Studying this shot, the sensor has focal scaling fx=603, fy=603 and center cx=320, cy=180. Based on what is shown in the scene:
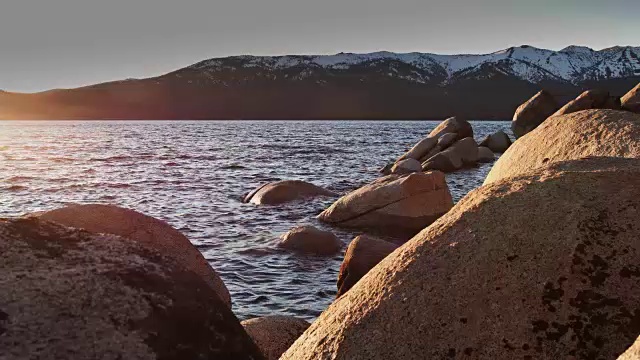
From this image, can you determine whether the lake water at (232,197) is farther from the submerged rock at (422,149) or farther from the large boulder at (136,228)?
the submerged rock at (422,149)

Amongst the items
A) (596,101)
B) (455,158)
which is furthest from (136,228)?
(596,101)

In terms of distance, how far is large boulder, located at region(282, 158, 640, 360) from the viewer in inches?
122

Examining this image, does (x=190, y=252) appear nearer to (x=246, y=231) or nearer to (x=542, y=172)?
(x=542, y=172)

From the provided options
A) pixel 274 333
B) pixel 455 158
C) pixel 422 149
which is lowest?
pixel 455 158

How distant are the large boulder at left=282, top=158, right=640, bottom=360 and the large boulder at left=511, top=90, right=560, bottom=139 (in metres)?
45.5

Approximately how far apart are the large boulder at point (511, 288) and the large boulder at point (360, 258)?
550 cm

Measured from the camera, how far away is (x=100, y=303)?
2311 mm

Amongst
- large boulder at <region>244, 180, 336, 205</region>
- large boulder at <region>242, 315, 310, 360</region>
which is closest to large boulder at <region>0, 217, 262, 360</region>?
large boulder at <region>242, 315, 310, 360</region>

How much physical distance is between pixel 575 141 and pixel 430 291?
12.3ft

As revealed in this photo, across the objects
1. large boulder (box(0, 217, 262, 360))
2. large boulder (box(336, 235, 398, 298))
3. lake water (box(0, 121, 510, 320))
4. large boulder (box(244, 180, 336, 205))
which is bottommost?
lake water (box(0, 121, 510, 320))

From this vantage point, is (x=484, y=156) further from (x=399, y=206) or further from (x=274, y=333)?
(x=274, y=333)

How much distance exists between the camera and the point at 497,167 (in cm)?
698

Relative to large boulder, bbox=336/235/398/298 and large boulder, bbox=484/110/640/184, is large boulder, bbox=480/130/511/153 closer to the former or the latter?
large boulder, bbox=336/235/398/298

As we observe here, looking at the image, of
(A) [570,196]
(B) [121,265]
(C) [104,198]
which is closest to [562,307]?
(A) [570,196]
